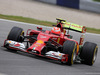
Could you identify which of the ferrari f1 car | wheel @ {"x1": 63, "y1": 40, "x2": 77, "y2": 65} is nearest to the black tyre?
the ferrari f1 car

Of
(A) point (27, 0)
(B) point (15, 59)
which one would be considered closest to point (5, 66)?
(B) point (15, 59)

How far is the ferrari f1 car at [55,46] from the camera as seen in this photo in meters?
8.91

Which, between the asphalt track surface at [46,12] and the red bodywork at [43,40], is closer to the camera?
the red bodywork at [43,40]

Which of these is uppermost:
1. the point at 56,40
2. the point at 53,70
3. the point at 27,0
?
the point at 27,0

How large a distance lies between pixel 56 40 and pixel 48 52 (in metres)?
0.96

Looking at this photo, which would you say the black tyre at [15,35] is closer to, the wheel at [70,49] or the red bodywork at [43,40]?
the red bodywork at [43,40]

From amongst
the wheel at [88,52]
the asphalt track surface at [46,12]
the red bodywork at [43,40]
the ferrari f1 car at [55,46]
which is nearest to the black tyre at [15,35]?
the ferrari f1 car at [55,46]

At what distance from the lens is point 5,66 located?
723cm

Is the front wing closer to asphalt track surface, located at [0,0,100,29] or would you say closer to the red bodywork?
the red bodywork

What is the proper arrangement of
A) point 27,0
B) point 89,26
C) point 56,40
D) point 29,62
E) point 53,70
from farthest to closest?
point 27,0 → point 89,26 → point 56,40 → point 29,62 → point 53,70

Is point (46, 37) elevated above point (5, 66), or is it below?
above

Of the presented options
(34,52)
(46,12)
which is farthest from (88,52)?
(46,12)

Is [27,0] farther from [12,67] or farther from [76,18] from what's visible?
[12,67]

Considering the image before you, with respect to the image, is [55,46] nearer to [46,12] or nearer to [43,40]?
[43,40]
